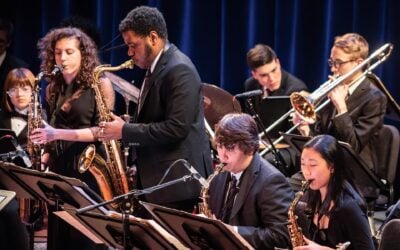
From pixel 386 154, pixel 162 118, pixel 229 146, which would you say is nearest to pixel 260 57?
pixel 386 154

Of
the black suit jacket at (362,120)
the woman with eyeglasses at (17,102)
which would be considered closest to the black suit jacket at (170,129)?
the black suit jacket at (362,120)

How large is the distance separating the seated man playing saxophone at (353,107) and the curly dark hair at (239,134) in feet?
5.34

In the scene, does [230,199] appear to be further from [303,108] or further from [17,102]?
[17,102]

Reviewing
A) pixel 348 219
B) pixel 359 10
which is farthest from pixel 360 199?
pixel 359 10

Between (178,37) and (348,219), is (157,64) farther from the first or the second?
(178,37)

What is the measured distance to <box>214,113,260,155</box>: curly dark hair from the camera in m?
3.56

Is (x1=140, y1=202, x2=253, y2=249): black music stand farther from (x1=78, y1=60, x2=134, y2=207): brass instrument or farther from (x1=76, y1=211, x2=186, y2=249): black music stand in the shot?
(x1=78, y1=60, x2=134, y2=207): brass instrument

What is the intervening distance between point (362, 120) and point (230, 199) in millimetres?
1851

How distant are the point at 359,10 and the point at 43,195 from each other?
377 cm

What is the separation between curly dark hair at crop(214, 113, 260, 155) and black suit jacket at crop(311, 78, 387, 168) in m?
1.62

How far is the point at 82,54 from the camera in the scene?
4672 millimetres

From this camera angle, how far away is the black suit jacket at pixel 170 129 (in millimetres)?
4004

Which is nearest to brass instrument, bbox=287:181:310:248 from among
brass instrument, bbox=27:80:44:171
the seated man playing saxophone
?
the seated man playing saxophone

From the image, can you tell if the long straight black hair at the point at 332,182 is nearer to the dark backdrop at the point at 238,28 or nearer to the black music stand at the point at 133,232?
the black music stand at the point at 133,232
